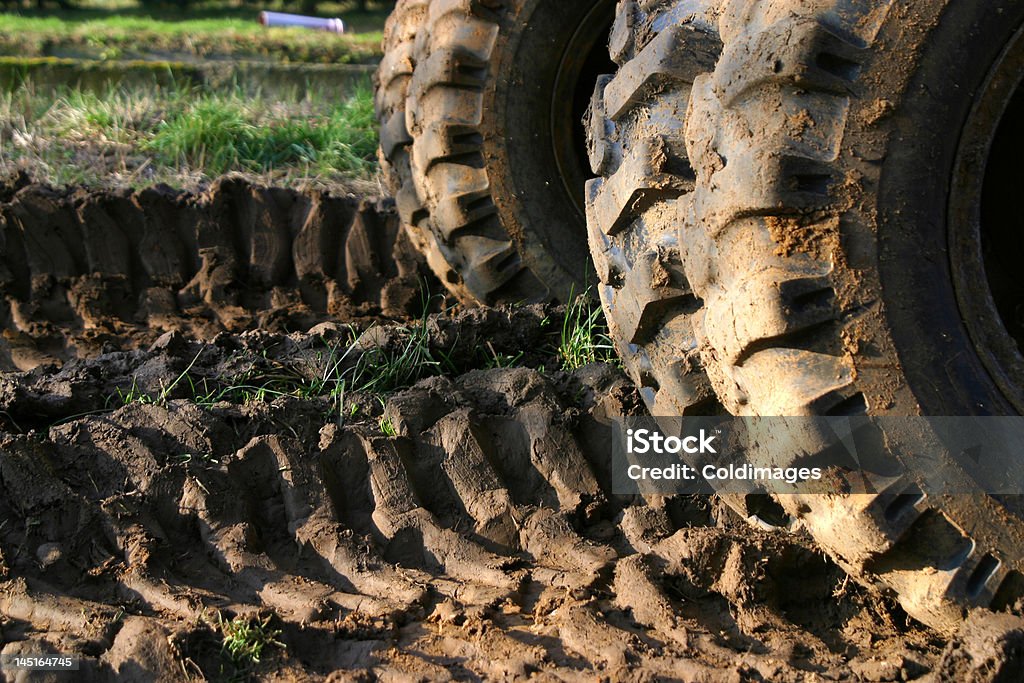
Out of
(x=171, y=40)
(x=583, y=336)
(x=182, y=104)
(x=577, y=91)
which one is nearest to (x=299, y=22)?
(x=171, y=40)

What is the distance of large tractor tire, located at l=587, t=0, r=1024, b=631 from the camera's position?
2141mm

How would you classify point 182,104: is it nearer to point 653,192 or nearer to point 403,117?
point 403,117

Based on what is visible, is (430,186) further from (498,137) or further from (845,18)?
(845,18)

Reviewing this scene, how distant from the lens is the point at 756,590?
→ 2436 mm

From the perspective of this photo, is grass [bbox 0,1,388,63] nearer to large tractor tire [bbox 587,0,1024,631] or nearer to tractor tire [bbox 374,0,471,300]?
tractor tire [bbox 374,0,471,300]

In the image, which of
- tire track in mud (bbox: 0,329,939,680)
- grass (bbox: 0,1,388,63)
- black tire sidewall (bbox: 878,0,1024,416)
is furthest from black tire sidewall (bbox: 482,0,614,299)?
grass (bbox: 0,1,388,63)

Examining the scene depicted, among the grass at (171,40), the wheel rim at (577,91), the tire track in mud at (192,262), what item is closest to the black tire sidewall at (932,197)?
the wheel rim at (577,91)

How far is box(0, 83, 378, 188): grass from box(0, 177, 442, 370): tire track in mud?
3.17 feet

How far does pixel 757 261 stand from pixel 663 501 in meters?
0.85

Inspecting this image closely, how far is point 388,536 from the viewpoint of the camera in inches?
107

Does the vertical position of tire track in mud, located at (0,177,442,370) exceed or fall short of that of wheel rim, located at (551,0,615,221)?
it falls short

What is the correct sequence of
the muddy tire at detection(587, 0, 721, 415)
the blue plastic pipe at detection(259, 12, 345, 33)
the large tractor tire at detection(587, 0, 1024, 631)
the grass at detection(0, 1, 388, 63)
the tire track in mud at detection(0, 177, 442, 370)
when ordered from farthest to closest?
the blue plastic pipe at detection(259, 12, 345, 33) < the grass at detection(0, 1, 388, 63) < the tire track in mud at detection(0, 177, 442, 370) < the muddy tire at detection(587, 0, 721, 415) < the large tractor tire at detection(587, 0, 1024, 631)

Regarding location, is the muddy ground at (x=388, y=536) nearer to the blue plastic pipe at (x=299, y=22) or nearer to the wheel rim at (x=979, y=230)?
the wheel rim at (x=979, y=230)

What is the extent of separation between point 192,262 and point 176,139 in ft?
5.24
